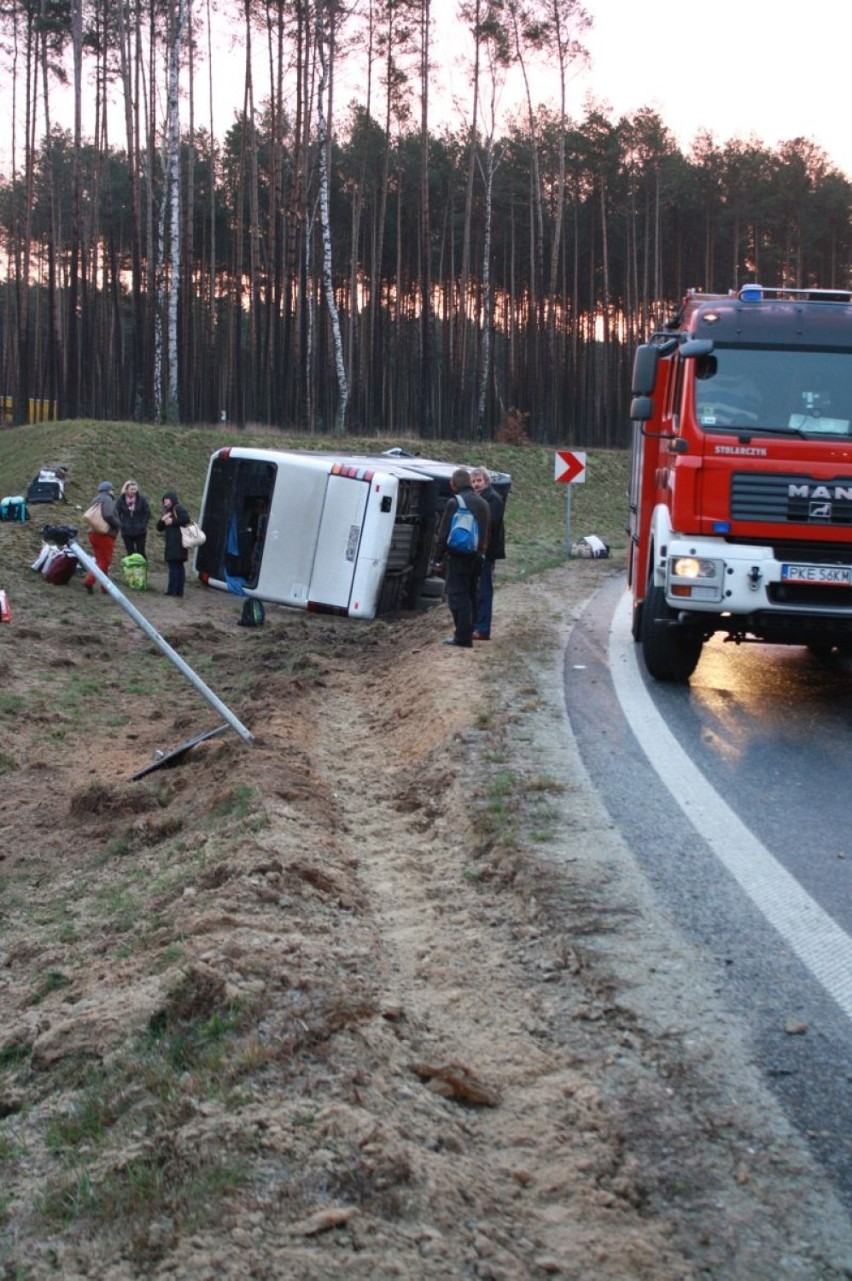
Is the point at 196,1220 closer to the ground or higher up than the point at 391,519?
closer to the ground

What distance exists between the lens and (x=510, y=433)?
45.9m

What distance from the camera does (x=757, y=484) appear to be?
9984 mm

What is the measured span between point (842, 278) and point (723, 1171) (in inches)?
2422

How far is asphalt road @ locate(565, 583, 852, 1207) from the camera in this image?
4.26 meters

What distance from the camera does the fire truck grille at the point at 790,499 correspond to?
9836mm

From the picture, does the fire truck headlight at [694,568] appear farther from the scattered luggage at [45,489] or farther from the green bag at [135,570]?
the scattered luggage at [45,489]

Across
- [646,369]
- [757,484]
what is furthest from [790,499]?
[646,369]

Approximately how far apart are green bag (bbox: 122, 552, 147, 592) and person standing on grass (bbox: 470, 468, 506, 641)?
8.07 metres

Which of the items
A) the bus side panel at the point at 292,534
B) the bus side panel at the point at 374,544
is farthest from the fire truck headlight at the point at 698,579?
the bus side panel at the point at 292,534

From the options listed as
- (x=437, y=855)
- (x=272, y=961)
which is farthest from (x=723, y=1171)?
(x=437, y=855)

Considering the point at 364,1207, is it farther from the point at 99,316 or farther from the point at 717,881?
the point at 99,316

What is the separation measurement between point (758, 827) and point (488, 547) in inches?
241

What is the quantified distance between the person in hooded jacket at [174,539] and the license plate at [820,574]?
10.5m

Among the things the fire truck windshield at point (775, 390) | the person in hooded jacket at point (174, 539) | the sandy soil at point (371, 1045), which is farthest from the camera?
the person in hooded jacket at point (174, 539)
